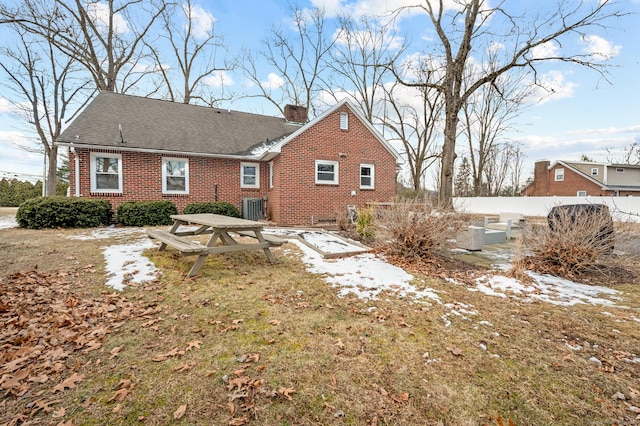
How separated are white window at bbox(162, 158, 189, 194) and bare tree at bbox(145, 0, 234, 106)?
12.8 meters

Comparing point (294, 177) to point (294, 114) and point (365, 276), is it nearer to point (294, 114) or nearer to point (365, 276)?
point (294, 114)

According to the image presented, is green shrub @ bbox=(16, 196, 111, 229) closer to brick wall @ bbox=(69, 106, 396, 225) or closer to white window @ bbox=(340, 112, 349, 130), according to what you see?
brick wall @ bbox=(69, 106, 396, 225)

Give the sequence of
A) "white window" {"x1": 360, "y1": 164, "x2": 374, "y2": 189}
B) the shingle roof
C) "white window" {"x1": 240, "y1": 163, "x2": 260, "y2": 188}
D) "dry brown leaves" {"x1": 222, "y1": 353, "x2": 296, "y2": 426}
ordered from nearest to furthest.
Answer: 1. "dry brown leaves" {"x1": 222, "y1": 353, "x2": 296, "y2": 426}
2. the shingle roof
3. "white window" {"x1": 240, "y1": 163, "x2": 260, "y2": 188}
4. "white window" {"x1": 360, "y1": 164, "x2": 374, "y2": 189}

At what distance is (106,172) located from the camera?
11805mm

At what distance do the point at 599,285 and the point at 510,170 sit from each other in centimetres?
4381

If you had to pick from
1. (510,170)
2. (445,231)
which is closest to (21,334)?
(445,231)

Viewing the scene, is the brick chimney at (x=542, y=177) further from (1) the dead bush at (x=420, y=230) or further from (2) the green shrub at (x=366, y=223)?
(1) the dead bush at (x=420, y=230)

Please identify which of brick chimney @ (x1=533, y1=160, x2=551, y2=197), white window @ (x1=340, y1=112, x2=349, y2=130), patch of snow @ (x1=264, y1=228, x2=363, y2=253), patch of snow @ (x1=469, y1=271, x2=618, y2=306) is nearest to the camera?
patch of snow @ (x1=469, y1=271, x2=618, y2=306)

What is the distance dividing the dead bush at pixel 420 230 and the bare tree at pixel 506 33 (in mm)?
5316

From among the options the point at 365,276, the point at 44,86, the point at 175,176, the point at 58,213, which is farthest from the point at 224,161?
the point at 44,86

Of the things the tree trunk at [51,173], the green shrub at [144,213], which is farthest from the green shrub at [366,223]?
the tree trunk at [51,173]

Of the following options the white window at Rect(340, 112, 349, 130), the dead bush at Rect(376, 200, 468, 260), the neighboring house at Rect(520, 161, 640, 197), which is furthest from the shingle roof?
the neighboring house at Rect(520, 161, 640, 197)

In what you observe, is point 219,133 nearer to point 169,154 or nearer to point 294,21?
point 169,154

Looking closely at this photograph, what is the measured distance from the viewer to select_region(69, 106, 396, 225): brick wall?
12180 mm
